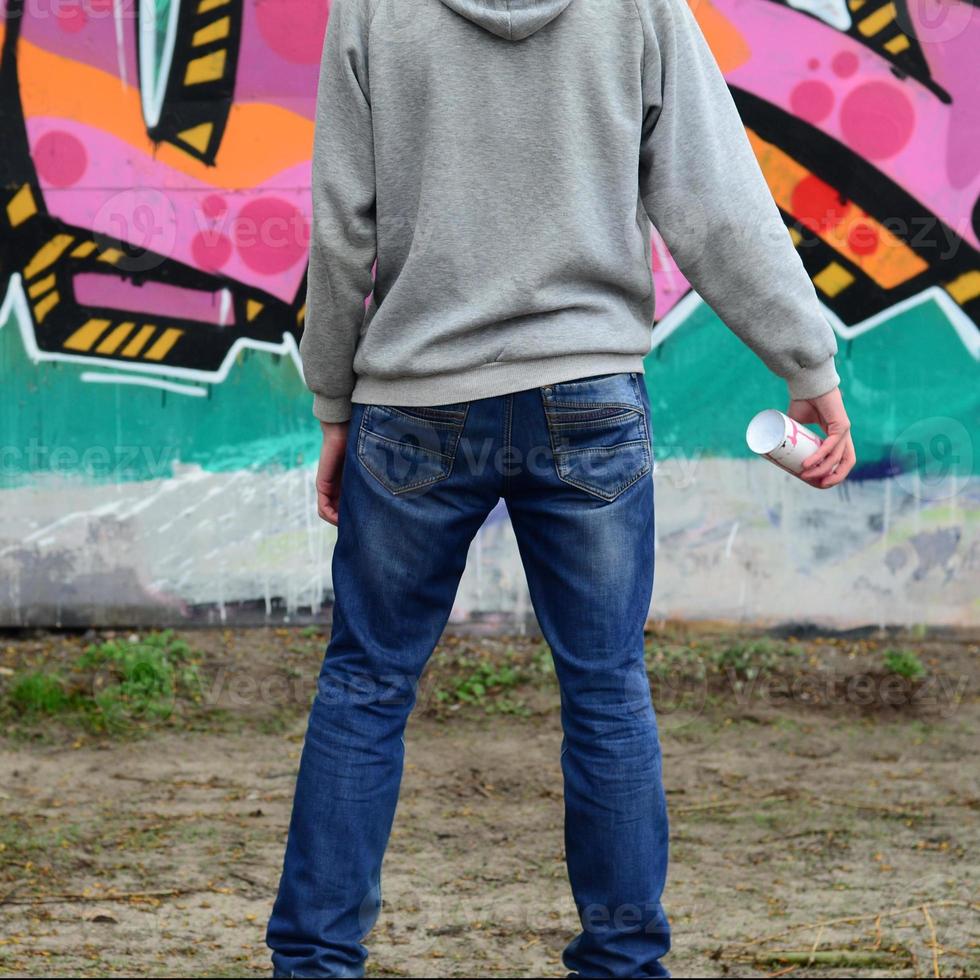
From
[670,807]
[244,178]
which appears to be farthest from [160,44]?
[670,807]

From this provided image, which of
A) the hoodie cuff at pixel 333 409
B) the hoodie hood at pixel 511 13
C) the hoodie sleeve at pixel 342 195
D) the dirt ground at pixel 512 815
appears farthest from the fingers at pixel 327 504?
the dirt ground at pixel 512 815

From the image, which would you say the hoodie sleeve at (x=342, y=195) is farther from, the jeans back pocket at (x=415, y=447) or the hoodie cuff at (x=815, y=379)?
the hoodie cuff at (x=815, y=379)

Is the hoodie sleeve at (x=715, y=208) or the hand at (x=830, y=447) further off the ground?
the hoodie sleeve at (x=715, y=208)

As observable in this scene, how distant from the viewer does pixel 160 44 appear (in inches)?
185

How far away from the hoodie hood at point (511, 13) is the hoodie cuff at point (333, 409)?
2.17 feet

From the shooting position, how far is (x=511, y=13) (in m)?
1.93

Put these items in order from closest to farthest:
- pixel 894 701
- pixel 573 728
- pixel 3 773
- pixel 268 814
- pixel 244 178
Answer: pixel 573 728 < pixel 268 814 < pixel 3 773 < pixel 894 701 < pixel 244 178

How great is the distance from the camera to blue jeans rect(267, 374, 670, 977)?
6.59 ft

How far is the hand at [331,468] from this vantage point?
88.5 inches

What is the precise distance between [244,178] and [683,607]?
2.30 meters

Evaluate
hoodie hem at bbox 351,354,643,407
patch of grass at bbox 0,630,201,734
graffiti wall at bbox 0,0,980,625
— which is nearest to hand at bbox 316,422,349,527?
hoodie hem at bbox 351,354,643,407

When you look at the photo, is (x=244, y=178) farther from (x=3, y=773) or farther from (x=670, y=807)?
(x=670, y=807)

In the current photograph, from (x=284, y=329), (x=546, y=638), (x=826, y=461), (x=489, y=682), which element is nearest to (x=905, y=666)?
(x=489, y=682)

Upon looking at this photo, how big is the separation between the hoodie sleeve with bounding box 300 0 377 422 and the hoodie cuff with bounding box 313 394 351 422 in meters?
0.07
